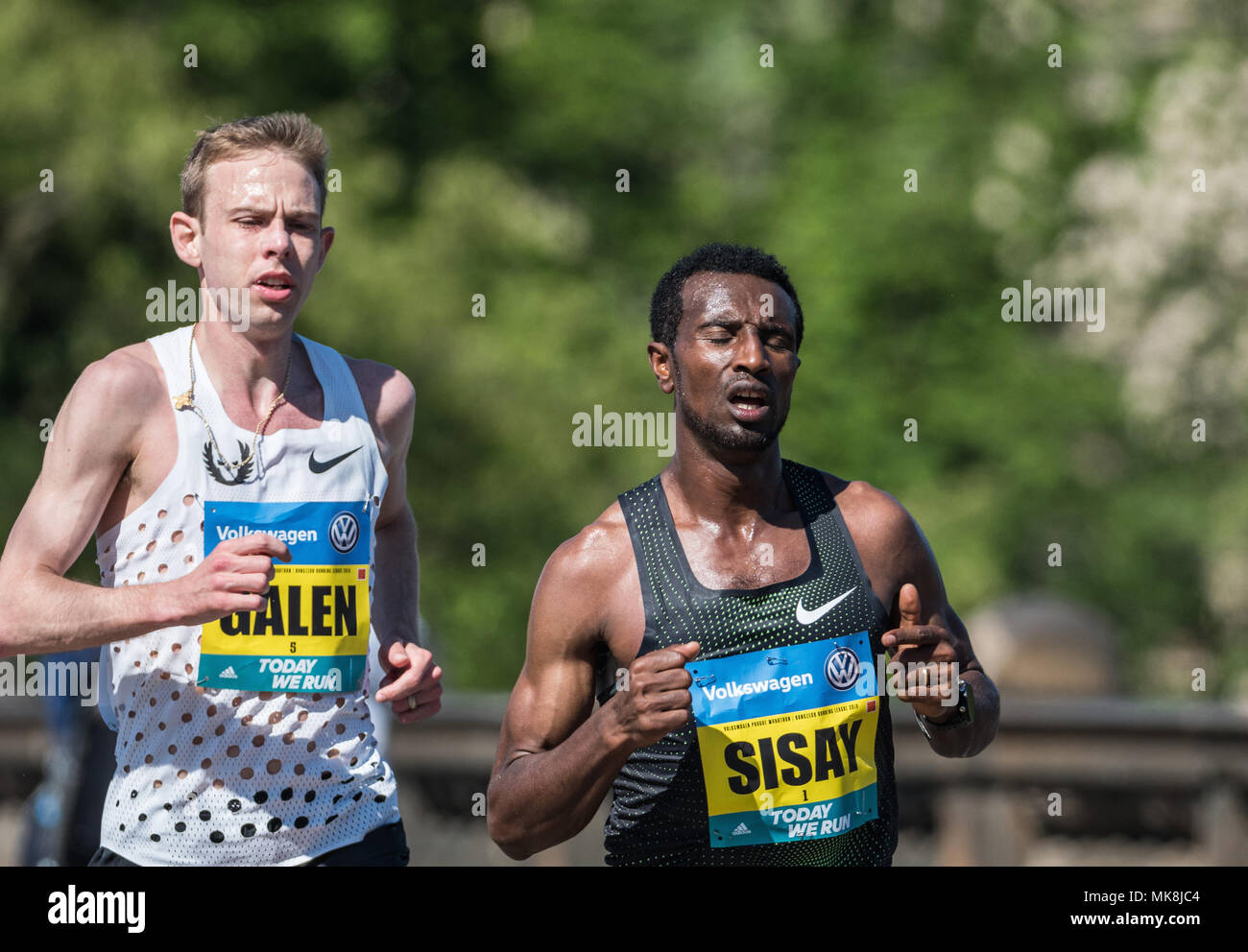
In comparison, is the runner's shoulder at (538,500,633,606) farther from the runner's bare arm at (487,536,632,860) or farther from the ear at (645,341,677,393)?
the ear at (645,341,677,393)

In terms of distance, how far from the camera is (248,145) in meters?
3.93

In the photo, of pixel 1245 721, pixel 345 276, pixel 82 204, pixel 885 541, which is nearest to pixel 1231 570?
pixel 1245 721

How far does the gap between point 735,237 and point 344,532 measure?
12.8 m

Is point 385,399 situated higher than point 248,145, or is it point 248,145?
point 248,145

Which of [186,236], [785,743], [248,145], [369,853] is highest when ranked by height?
[248,145]

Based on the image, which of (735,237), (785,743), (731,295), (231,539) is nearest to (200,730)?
(231,539)

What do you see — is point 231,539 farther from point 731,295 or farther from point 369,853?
point 731,295

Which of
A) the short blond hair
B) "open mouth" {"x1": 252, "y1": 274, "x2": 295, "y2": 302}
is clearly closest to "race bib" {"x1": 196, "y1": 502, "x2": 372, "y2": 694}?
"open mouth" {"x1": 252, "y1": 274, "x2": 295, "y2": 302}

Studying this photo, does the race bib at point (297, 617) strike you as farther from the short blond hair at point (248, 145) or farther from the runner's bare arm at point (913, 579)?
the runner's bare arm at point (913, 579)

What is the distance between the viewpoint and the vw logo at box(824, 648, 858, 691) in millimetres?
3873

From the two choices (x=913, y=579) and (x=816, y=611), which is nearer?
(x=816, y=611)

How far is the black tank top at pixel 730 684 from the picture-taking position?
12.6ft

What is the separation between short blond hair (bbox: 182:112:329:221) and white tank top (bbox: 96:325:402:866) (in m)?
0.40

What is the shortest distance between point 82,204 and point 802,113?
774cm
